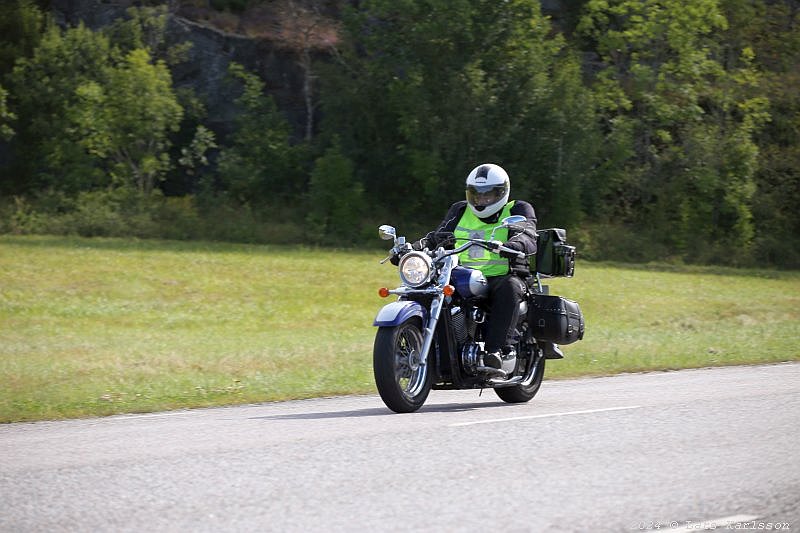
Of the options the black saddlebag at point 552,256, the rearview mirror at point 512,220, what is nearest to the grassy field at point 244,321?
the black saddlebag at point 552,256

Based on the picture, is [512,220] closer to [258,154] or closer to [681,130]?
[258,154]

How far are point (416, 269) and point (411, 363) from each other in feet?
2.80

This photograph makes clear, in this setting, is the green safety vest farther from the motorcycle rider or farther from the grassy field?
the grassy field

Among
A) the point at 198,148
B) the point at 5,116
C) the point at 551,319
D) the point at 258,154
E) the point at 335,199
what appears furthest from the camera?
the point at 258,154

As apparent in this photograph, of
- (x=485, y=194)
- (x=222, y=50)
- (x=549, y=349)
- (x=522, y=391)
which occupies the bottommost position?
(x=522, y=391)

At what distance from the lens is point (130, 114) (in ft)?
158

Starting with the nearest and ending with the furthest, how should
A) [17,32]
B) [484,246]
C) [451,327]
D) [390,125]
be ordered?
1. [451,327]
2. [484,246]
3. [17,32]
4. [390,125]

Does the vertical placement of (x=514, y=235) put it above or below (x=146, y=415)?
above

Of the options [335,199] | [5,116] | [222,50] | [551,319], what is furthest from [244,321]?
[222,50]

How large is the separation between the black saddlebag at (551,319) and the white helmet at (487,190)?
106 centimetres

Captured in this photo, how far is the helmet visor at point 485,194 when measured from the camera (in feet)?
38.7

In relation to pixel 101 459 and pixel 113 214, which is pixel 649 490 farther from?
pixel 113 214

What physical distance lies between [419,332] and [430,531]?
4979 mm

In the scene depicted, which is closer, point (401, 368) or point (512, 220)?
point (401, 368)
